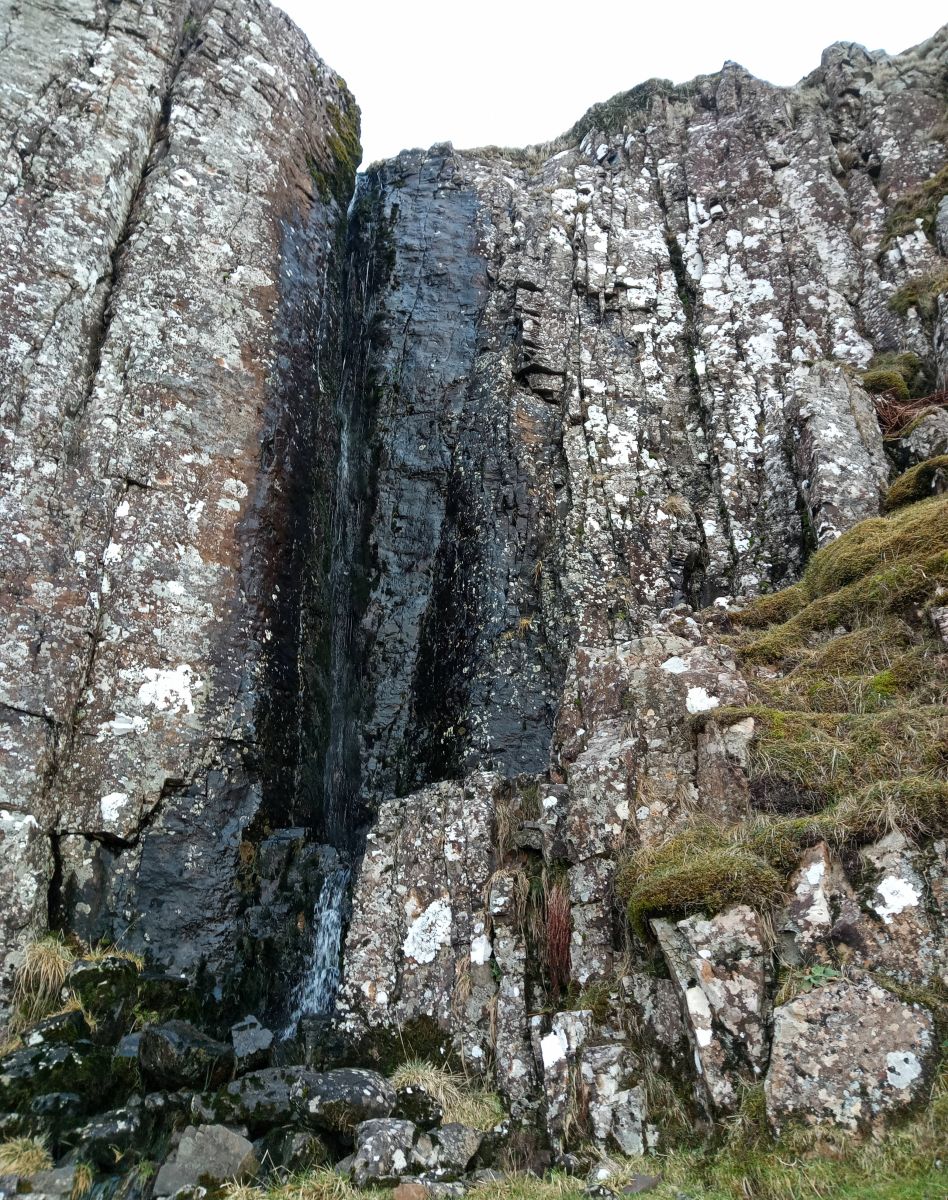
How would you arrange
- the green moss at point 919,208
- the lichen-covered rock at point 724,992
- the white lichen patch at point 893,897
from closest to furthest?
the lichen-covered rock at point 724,992, the white lichen patch at point 893,897, the green moss at point 919,208

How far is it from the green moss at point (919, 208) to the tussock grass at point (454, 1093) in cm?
1637

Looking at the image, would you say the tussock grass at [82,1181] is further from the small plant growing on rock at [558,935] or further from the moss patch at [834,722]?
the moss patch at [834,722]

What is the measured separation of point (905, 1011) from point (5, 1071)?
6795 mm

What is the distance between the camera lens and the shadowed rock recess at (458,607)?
21.3 ft

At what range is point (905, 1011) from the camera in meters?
5.42

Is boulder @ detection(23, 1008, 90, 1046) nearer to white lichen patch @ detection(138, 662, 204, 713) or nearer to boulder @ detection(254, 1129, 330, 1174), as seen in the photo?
boulder @ detection(254, 1129, 330, 1174)

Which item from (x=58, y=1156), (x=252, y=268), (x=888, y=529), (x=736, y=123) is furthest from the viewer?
(x=736, y=123)

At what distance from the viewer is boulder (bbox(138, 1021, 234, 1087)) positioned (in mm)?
7215

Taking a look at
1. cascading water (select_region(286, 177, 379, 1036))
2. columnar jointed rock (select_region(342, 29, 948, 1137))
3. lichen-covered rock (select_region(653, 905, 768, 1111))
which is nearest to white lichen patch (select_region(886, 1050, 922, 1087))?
lichen-covered rock (select_region(653, 905, 768, 1111))

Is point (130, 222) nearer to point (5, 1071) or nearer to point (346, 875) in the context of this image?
point (346, 875)

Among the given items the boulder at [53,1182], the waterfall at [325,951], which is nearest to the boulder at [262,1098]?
the boulder at [53,1182]

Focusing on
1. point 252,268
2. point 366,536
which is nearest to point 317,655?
point 366,536

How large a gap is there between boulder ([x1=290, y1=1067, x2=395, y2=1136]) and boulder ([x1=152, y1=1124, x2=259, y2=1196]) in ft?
1.81

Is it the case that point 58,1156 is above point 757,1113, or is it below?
below
